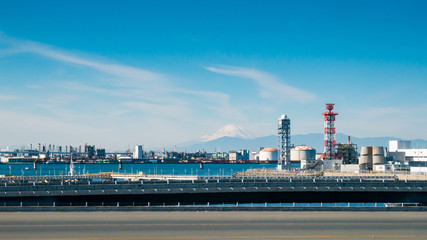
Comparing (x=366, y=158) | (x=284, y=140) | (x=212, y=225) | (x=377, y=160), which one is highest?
(x=284, y=140)

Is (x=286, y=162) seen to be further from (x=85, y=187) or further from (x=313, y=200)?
(x=85, y=187)

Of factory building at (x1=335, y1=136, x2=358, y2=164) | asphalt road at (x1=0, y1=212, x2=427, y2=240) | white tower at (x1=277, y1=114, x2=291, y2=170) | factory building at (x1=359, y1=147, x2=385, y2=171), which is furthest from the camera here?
white tower at (x1=277, y1=114, x2=291, y2=170)

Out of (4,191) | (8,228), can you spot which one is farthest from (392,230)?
(4,191)

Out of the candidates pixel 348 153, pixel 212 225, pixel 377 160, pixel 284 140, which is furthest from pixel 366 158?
pixel 212 225

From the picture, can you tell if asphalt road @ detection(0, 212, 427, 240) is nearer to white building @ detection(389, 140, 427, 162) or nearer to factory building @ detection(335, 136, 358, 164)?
factory building @ detection(335, 136, 358, 164)

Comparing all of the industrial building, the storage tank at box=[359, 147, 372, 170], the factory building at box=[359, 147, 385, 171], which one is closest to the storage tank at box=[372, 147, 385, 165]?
the factory building at box=[359, 147, 385, 171]

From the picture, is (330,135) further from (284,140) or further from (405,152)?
(405,152)

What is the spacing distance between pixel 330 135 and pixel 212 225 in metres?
121

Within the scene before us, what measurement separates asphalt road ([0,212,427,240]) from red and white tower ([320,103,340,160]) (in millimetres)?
105993

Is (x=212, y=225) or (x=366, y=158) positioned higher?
(x=366, y=158)

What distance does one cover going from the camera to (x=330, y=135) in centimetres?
15262

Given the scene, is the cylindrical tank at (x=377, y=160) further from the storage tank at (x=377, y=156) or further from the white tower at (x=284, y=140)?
the white tower at (x=284, y=140)

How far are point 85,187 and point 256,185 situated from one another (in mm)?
25679

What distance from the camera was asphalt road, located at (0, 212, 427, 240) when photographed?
3250 centimetres
